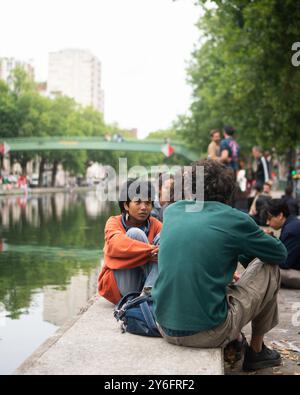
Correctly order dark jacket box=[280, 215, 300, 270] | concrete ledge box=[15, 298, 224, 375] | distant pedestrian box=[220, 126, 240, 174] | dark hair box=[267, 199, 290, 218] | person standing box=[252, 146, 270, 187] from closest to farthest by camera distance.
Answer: concrete ledge box=[15, 298, 224, 375] → dark jacket box=[280, 215, 300, 270] → dark hair box=[267, 199, 290, 218] → distant pedestrian box=[220, 126, 240, 174] → person standing box=[252, 146, 270, 187]

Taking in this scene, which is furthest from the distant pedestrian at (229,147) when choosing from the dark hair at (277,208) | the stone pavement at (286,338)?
the stone pavement at (286,338)

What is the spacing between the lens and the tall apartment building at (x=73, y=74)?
163000 millimetres

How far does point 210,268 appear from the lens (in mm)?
4047

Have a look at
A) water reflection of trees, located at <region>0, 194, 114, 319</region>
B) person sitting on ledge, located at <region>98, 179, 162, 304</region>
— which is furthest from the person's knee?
water reflection of trees, located at <region>0, 194, 114, 319</region>

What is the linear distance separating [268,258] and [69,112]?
83320mm

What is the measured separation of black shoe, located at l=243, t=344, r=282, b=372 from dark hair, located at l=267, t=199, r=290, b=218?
10.6 ft

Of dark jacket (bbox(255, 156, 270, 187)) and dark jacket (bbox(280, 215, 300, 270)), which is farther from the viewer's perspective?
dark jacket (bbox(255, 156, 270, 187))

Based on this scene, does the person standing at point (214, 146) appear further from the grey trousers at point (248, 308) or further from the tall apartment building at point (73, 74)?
the tall apartment building at point (73, 74)

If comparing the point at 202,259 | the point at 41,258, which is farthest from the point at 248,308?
the point at 41,258

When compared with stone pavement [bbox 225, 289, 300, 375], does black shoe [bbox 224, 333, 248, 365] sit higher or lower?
higher

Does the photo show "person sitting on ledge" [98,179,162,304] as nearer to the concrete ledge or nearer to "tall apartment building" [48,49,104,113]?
the concrete ledge

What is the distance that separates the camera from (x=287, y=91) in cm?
1833

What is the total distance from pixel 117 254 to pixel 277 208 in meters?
3.13

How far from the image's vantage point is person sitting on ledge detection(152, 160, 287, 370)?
4023 mm
